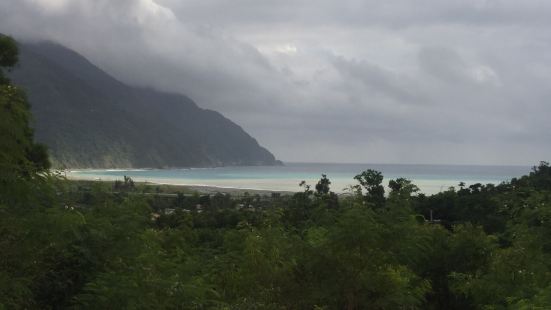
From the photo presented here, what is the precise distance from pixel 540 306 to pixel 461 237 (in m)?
8.24

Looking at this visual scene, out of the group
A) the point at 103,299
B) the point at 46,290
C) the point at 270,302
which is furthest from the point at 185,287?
the point at 270,302

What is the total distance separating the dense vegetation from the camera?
7119 mm

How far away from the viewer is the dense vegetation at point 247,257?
7.12 metres

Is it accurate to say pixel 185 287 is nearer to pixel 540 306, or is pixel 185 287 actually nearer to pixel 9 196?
pixel 9 196

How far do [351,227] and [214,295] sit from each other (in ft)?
9.32

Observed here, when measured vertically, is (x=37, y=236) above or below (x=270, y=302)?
above

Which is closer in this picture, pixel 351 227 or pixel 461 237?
pixel 351 227

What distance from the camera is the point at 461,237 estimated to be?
16.2 meters

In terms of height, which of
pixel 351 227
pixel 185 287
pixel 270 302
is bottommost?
pixel 270 302

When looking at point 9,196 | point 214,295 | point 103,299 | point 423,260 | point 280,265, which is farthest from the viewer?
point 423,260

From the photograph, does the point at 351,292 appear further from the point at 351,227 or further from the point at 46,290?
the point at 46,290

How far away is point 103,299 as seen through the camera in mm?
7547

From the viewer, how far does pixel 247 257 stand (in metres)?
13.0

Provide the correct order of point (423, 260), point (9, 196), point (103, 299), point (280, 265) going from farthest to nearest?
point (423, 260) → point (280, 265) → point (103, 299) → point (9, 196)
